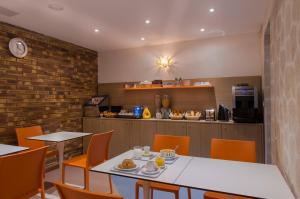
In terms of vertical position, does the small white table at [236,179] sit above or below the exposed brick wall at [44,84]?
below

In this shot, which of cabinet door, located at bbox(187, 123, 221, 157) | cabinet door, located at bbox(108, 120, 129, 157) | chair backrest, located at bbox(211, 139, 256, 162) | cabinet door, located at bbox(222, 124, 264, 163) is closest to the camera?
chair backrest, located at bbox(211, 139, 256, 162)

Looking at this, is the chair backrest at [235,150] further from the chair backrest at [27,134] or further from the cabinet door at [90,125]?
the cabinet door at [90,125]

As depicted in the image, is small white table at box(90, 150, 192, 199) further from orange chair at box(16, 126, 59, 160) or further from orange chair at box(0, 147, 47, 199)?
orange chair at box(16, 126, 59, 160)

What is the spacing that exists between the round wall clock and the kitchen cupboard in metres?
1.78

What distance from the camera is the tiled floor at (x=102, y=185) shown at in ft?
9.23

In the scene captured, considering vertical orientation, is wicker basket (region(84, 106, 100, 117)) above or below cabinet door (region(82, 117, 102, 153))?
above

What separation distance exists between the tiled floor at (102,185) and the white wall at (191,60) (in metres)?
2.20

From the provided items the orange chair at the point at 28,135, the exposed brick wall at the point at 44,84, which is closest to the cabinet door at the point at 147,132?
the exposed brick wall at the point at 44,84

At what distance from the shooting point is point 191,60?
14.1ft

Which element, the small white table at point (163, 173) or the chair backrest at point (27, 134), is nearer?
the small white table at point (163, 173)

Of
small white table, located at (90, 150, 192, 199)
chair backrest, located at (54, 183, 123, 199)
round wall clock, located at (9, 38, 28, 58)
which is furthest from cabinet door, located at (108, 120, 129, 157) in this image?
chair backrest, located at (54, 183, 123, 199)

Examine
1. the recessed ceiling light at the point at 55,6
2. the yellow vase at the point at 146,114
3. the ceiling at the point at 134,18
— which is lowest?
the yellow vase at the point at 146,114

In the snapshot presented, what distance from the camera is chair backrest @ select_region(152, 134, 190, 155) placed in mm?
2372

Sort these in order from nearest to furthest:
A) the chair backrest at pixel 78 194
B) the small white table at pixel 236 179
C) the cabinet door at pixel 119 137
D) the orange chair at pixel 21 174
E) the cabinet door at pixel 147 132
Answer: the chair backrest at pixel 78 194, the small white table at pixel 236 179, the orange chair at pixel 21 174, the cabinet door at pixel 147 132, the cabinet door at pixel 119 137
